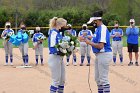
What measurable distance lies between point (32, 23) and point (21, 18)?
2.24 meters

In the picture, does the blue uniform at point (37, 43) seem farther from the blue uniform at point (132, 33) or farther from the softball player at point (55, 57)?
the softball player at point (55, 57)

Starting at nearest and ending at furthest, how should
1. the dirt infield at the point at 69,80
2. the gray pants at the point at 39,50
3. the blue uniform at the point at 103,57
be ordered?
the blue uniform at the point at 103,57, the dirt infield at the point at 69,80, the gray pants at the point at 39,50

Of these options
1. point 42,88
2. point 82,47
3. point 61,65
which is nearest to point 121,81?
point 42,88

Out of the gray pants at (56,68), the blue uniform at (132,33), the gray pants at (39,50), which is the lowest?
the gray pants at (56,68)

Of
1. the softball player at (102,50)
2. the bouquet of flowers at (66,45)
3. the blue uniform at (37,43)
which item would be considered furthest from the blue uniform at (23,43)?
the softball player at (102,50)

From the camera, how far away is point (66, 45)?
31.5ft

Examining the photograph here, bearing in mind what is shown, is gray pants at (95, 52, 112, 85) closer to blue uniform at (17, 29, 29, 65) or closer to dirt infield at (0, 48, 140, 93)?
dirt infield at (0, 48, 140, 93)

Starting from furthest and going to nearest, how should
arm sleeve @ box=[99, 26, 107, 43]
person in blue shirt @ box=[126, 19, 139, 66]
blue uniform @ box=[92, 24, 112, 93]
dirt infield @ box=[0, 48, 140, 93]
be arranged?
person in blue shirt @ box=[126, 19, 139, 66] < dirt infield @ box=[0, 48, 140, 93] < blue uniform @ box=[92, 24, 112, 93] < arm sleeve @ box=[99, 26, 107, 43]

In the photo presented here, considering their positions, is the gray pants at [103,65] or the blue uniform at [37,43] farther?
the blue uniform at [37,43]

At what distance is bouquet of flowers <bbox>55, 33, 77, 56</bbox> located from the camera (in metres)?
9.44

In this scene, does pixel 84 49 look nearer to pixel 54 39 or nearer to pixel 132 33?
pixel 132 33

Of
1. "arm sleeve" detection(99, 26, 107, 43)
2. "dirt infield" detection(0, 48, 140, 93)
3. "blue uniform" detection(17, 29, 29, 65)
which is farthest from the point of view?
"blue uniform" detection(17, 29, 29, 65)

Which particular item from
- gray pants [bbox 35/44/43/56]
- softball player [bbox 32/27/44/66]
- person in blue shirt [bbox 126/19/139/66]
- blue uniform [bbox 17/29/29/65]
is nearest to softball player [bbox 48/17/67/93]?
blue uniform [bbox 17/29/29/65]

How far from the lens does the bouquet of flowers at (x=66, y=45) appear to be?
372 inches
